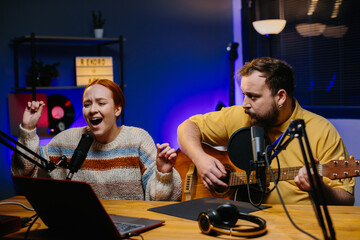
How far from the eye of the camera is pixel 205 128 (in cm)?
264

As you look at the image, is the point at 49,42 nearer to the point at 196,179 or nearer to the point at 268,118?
the point at 196,179

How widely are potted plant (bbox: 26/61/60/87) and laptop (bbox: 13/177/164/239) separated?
2455 millimetres

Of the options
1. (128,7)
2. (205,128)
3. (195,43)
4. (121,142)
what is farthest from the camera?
(195,43)

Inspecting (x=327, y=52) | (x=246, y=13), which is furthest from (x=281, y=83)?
(x=246, y=13)

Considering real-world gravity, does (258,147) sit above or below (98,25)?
below

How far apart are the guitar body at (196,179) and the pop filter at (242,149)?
633 mm

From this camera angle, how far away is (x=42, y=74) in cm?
376

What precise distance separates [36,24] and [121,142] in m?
2.13

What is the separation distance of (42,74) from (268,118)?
224 cm

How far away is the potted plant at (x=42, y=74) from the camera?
3.71m

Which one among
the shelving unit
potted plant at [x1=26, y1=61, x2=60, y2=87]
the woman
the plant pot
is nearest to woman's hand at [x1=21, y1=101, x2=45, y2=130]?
the woman

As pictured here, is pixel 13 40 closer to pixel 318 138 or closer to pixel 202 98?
pixel 202 98

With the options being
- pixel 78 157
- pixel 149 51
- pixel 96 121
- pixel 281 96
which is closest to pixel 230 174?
pixel 281 96

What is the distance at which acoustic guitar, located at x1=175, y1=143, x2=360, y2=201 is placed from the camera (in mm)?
1690
